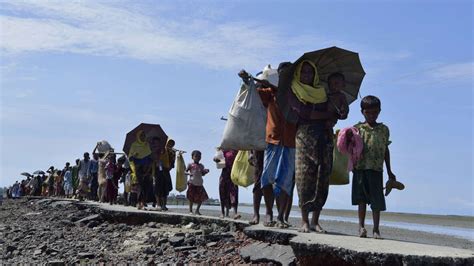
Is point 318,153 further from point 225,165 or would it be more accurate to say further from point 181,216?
point 225,165

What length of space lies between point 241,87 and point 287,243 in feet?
7.12

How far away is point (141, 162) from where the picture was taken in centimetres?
1294

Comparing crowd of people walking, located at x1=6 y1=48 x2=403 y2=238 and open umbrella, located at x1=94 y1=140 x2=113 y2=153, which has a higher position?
open umbrella, located at x1=94 y1=140 x2=113 y2=153

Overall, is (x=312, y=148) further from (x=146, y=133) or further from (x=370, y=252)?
(x=146, y=133)

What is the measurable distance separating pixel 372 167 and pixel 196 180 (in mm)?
6134

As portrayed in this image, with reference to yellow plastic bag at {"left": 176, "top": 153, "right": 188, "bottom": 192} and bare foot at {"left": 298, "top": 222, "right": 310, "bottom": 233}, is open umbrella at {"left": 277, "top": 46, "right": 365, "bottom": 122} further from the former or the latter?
yellow plastic bag at {"left": 176, "top": 153, "right": 188, "bottom": 192}

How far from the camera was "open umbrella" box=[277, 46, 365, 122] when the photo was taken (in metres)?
7.26

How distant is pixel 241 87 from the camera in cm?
790

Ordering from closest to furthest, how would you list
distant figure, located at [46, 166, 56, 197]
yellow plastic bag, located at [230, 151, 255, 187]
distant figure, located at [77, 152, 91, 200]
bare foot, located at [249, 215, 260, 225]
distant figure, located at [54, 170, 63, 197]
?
bare foot, located at [249, 215, 260, 225]
yellow plastic bag, located at [230, 151, 255, 187]
distant figure, located at [77, 152, 91, 200]
distant figure, located at [54, 170, 63, 197]
distant figure, located at [46, 166, 56, 197]

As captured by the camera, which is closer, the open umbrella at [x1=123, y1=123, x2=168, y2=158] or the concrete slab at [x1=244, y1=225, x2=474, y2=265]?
the concrete slab at [x1=244, y1=225, x2=474, y2=265]

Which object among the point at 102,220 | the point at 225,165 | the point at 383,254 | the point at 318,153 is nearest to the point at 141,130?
the point at 102,220

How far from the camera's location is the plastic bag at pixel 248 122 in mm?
7809

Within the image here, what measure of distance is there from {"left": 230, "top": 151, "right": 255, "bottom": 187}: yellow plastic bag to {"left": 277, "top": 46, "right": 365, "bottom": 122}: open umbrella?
210 centimetres

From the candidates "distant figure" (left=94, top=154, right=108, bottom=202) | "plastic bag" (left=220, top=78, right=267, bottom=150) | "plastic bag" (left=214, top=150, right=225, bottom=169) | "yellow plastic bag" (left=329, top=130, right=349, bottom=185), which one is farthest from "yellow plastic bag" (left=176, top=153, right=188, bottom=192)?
"yellow plastic bag" (left=329, top=130, right=349, bottom=185)
